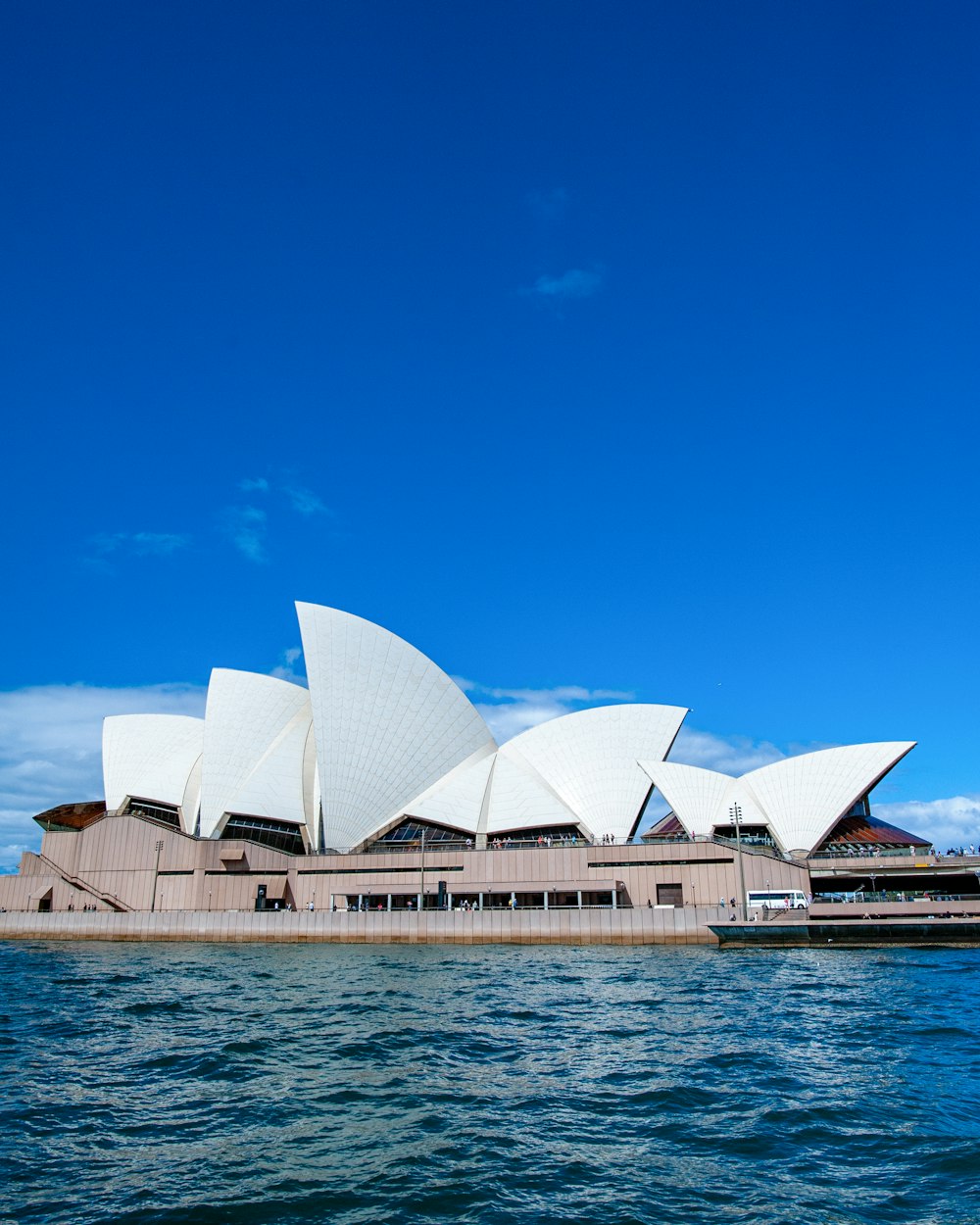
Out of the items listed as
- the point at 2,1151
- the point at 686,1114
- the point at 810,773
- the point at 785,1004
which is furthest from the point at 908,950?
the point at 2,1151

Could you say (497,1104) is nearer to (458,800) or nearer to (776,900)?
(776,900)

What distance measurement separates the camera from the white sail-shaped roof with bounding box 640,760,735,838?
153ft

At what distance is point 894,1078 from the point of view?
12484mm

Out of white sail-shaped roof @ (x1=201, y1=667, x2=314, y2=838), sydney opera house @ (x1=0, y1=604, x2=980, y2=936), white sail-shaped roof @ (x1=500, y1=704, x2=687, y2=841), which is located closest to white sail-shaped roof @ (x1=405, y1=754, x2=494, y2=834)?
sydney opera house @ (x1=0, y1=604, x2=980, y2=936)

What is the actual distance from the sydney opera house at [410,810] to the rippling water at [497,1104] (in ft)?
78.6

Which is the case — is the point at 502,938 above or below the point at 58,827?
below

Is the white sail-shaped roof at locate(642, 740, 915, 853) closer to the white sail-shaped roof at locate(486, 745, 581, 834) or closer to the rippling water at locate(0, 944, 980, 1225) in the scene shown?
the white sail-shaped roof at locate(486, 745, 581, 834)

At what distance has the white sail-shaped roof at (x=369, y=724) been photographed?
166ft

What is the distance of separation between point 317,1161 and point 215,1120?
7.09 ft

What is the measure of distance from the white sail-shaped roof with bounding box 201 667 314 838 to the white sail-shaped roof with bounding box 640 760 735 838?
20.7m

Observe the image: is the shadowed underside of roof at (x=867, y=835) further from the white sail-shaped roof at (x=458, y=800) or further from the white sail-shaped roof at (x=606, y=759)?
the white sail-shaped roof at (x=458, y=800)

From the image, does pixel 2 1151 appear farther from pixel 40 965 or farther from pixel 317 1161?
pixel 40 965

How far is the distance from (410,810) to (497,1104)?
4022cm

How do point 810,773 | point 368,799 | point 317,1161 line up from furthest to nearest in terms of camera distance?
point 368,799 < point 810,773 < point 317,1161
